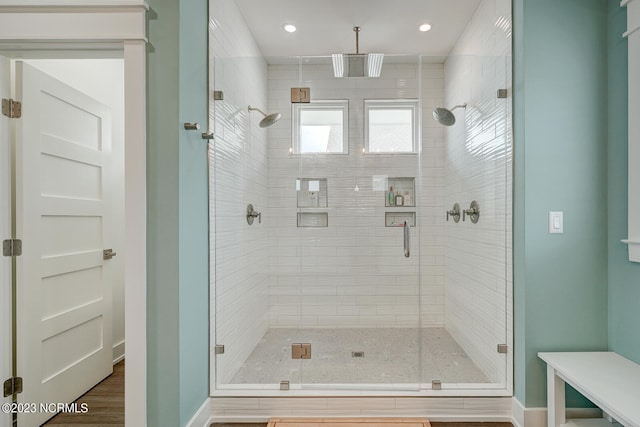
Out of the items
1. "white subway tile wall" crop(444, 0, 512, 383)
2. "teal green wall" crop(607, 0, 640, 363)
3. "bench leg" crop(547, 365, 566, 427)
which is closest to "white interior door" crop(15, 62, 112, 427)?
"white subway tile wall" crop(444, 0, 512, 383)

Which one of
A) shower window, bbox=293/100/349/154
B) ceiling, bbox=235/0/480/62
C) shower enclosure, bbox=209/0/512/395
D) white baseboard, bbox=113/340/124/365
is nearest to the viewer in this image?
shower enclosure, bbox=209/0/512/395

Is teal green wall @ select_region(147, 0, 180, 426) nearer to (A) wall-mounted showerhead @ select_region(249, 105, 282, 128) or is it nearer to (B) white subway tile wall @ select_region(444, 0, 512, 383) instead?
(A) wall-mounted showerhead @ select_region(249, 105, 282, 128)

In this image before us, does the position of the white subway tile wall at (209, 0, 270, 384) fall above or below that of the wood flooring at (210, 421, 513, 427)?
above

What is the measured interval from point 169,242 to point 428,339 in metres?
2.08

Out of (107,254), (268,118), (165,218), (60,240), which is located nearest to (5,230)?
(60,240)

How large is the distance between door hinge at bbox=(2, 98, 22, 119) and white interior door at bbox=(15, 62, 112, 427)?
25mm

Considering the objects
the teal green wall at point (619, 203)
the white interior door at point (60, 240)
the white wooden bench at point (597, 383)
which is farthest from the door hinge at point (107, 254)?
the teal green wall at point (619, 203)

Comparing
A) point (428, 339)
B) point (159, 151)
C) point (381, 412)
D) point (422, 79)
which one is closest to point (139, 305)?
point (159, 151)

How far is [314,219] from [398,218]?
59 centimetres

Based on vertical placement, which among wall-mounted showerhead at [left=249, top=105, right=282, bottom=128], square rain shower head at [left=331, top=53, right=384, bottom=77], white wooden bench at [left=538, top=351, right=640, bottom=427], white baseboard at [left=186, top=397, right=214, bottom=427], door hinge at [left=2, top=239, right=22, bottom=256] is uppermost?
square rain shower head at [left=331, top=53, right=384, bottom=77]

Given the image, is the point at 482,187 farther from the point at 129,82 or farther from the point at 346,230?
the point at 129,82

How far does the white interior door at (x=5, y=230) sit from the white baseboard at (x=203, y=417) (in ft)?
3.24

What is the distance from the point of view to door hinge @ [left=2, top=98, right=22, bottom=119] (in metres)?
1.95

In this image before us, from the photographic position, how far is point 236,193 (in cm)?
257
